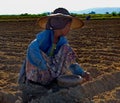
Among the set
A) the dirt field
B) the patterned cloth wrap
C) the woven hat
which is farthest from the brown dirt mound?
the woven hat

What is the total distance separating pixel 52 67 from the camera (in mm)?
5531

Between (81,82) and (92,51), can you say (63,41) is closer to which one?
(81,82)

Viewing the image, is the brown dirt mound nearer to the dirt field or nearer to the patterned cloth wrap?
the dirt field

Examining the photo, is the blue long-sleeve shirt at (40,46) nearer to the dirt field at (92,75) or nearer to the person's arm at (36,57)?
the person's arm at (36,57)

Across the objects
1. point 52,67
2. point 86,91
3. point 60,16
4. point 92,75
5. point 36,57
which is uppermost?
point 60,16

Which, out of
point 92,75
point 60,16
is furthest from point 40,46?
point 92,75

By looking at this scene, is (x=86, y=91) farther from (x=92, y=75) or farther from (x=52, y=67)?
(x=92, y=75)

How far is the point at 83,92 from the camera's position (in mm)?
5500

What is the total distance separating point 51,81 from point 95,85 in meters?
0.75

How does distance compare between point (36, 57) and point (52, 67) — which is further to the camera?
point (52, 67)

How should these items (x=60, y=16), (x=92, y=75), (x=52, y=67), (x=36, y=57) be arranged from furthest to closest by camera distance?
(x=92, y=75) < (x=52, y=67) < (x=60, y=16) < (x=36, y=57)

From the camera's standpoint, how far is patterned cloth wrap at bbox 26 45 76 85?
17.8ft

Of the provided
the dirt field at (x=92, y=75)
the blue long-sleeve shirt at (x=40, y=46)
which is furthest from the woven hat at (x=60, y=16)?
the dirt field at (x=92, y=75)

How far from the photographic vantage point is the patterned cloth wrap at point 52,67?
543 centimetres
